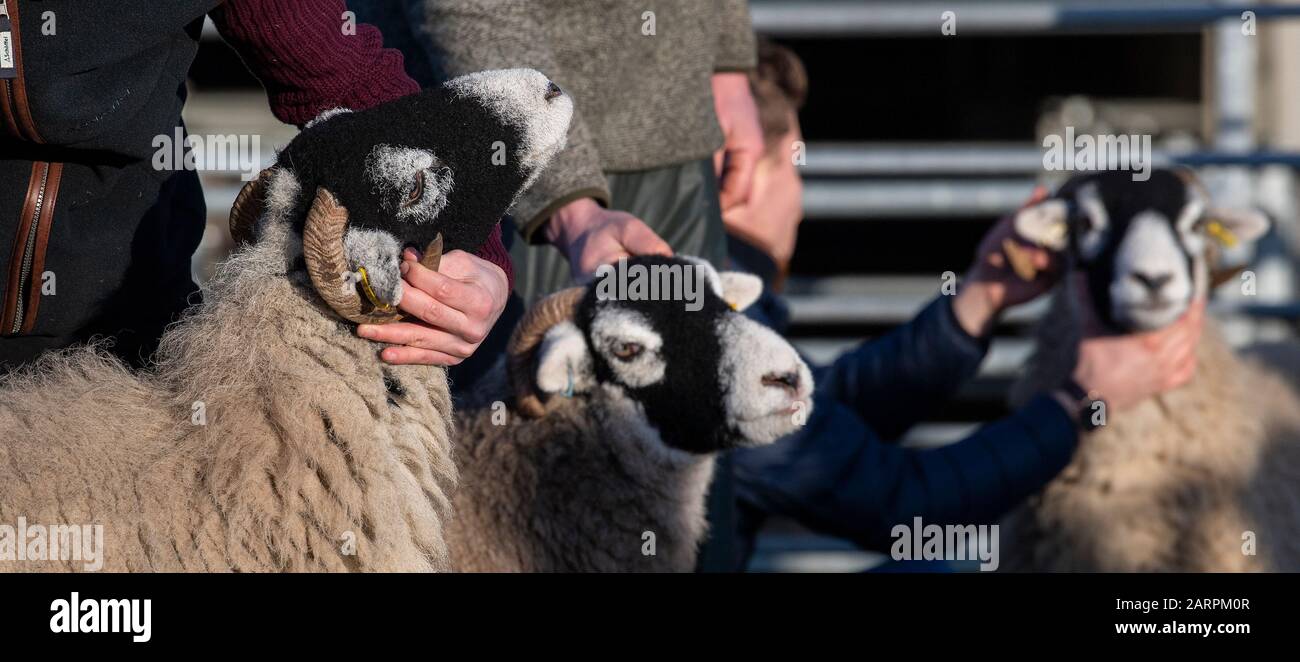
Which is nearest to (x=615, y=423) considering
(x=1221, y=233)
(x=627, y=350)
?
(x=627, y=350)

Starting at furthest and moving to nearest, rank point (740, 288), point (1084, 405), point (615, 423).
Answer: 1. point (1084, 405)
2. point (740, 288)
3. point (615, 423)

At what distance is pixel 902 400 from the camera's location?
3445mm

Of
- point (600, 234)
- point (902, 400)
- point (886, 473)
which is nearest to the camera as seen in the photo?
point (600, 234)

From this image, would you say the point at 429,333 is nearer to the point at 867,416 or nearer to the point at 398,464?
the point at 398,464

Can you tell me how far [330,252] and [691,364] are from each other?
97cm

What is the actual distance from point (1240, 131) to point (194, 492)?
13.9 feet

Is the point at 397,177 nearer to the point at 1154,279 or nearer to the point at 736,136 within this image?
the point at 736,136

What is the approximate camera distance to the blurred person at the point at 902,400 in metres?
2.89

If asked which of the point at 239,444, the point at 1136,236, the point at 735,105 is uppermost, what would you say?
the point at 735,105

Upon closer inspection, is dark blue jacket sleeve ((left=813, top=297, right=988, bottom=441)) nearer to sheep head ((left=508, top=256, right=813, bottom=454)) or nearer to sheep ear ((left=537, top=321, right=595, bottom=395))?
sheep head ((left=508, top=256, right=813, bottom=454))

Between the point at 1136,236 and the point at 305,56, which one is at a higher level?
the point at 1136,236

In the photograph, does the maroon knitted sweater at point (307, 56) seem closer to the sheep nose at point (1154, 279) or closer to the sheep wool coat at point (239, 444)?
the sheep wool coat at point (239, 444)

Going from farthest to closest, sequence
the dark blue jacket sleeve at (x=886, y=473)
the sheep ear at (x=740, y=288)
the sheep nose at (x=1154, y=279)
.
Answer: the sheep nose at (x=1154, y=279) → the dark blue jacket sleeve at (x=886, y=473) → the sheep ear at (x=740, y=288)

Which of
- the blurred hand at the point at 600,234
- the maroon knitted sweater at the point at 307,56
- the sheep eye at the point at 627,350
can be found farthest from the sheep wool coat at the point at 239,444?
the sheep eye at the point at 627,350
